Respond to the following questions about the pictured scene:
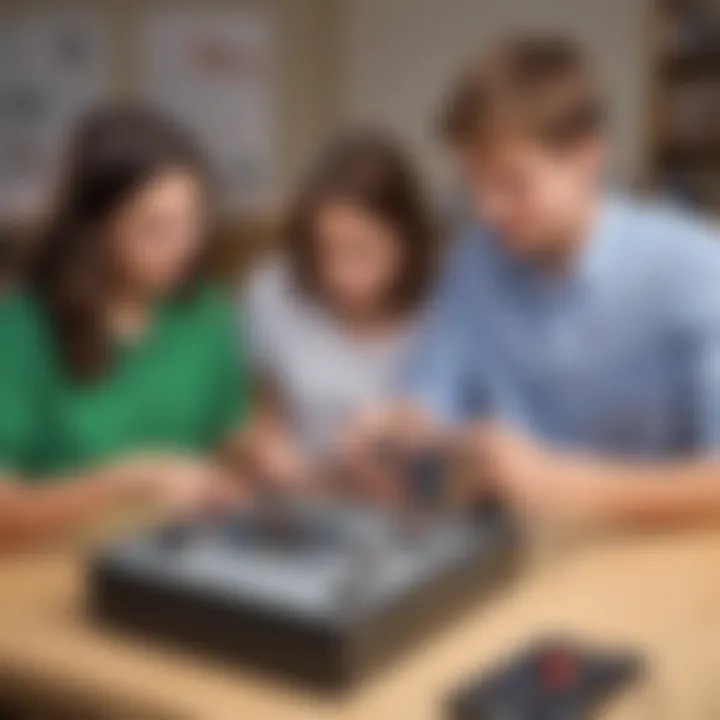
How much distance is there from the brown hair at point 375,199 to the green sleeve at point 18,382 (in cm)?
24

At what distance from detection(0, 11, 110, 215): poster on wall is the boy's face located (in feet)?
0.99

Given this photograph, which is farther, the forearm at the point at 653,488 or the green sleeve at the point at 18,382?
the green sleeve at the point at 18,382

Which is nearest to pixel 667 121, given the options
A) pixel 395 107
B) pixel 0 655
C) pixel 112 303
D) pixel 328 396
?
pixel 395 107

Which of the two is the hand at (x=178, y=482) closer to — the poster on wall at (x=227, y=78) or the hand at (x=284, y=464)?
the hand at (x=284, y=464)

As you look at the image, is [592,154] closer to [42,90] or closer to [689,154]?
[689,154]

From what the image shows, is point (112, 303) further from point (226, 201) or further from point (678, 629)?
point (678, 629)

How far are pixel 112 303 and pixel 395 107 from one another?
29cm

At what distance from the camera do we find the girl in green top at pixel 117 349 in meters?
1.01

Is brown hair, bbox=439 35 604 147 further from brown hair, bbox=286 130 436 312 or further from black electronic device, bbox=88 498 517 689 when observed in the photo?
black electronic device, bbox=88 498 517 689

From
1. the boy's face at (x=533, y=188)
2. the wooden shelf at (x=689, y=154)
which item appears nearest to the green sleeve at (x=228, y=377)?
the boy's face at (x=533, y=188)

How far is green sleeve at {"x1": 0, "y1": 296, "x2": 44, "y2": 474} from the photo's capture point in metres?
1.08

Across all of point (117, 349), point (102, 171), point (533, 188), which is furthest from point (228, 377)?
point (533, 188)

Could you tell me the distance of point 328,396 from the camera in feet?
3.39

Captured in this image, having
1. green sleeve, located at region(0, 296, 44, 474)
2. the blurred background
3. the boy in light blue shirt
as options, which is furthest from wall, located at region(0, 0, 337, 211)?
green sleeve, located at region(0, 296, 44, 474)
